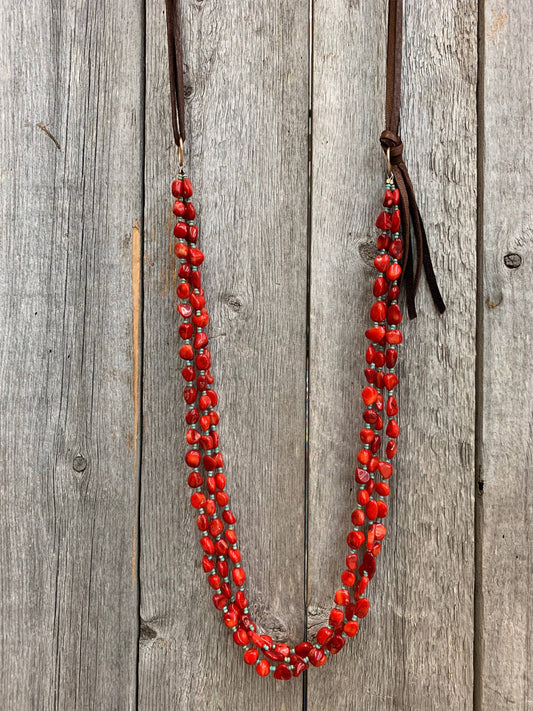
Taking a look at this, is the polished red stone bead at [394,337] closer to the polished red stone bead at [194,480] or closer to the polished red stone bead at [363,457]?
the polished red stone bead at [363,457]

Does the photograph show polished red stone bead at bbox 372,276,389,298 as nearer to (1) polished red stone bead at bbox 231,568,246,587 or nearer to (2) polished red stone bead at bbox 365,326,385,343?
(2) polished red stone bead at bbox 365,326,385,343

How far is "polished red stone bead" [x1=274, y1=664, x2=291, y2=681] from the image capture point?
2.14ft

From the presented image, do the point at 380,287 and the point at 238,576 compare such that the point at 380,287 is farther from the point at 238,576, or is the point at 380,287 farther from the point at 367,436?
the point at 238,576

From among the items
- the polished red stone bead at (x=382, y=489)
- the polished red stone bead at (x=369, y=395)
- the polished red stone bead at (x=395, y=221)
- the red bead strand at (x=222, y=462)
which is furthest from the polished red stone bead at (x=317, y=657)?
the polished red stone bead at (x=395, y=221)

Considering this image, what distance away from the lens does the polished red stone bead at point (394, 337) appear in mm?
651

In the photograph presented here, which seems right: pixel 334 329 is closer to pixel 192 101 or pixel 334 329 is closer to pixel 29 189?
pixel 192 101

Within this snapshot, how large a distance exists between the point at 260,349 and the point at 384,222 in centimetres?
24

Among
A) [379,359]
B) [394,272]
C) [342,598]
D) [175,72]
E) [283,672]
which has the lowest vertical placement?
[283,672]

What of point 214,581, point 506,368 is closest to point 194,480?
point 214,581

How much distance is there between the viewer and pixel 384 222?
647mm

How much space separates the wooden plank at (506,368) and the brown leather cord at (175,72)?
424 millimetres

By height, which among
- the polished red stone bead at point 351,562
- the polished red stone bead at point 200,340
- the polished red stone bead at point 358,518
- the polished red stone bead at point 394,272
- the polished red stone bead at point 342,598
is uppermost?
the polished red stone bead at point 394,272

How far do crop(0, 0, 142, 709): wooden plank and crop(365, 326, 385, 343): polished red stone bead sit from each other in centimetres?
34

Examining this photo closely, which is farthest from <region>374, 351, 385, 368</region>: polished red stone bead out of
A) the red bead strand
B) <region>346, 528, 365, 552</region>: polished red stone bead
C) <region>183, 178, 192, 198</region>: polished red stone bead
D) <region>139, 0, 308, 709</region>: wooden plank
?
<region>183, 178, 192, 198</region>: polished red stone bead
